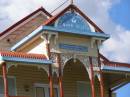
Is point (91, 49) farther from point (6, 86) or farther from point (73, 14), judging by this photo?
point (6, 86)

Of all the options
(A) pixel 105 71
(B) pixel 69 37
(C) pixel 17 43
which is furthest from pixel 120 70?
(C) pixel 17 43

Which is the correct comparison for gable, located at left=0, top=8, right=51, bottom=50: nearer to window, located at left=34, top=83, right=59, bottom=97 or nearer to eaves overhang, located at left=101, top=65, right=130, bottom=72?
window, located at left=34, top=83, right=59, bottom=97

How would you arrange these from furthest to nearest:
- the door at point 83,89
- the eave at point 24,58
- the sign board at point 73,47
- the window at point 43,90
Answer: the door at point 83,89 < the window at point 43,90 < the sign board at point 73,47 < the eave at point 24,58

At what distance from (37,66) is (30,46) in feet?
7.75

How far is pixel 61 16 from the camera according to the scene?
1481 inches

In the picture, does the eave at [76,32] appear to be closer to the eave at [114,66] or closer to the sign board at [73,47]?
the sign board at [73,47]

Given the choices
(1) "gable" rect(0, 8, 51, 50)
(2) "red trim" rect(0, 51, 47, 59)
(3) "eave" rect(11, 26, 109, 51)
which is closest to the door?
(3) "eave" rect(11, 26, 109, 51)

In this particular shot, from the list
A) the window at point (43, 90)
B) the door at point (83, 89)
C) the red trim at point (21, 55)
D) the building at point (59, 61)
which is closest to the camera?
the red trim at point (21, 55)

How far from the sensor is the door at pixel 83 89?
4059 cm

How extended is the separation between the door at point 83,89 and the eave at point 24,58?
15.2ft

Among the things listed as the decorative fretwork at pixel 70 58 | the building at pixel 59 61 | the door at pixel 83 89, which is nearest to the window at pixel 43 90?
the building at pixel 59 61

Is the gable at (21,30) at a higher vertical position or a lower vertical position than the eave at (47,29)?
higher

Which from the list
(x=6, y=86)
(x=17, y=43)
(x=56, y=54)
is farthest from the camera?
(x=17, y=43)

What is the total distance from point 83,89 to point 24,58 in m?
6.18
